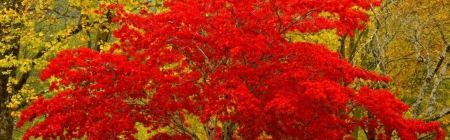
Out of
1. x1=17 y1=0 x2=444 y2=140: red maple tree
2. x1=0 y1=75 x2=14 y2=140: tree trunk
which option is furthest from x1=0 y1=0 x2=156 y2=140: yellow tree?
x1=17 y1=0 x2=444 y2=140: red maple tree

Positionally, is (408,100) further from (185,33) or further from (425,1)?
(185,33)

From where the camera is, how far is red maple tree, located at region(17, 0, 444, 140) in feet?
31.0

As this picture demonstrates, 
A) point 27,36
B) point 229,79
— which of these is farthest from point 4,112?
point 229,79

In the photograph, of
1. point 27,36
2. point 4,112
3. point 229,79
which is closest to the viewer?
point 229,79

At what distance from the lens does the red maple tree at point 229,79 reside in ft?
31.0

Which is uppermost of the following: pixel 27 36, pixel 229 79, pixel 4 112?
pixel 27 36

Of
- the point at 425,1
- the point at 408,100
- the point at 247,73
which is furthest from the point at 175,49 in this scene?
the point at 408,100

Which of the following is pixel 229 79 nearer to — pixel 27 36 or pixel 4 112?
pixel 27 36

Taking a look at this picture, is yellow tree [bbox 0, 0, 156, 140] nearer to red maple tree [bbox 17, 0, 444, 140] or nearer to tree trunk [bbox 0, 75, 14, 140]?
tree trunk [bbox 0, 75, 14, 140]

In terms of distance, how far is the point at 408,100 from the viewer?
86.7ft

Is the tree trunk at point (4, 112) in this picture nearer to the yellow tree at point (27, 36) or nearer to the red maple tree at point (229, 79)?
the yellow tree at point (27, 36)

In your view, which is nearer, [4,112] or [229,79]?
[229,79]

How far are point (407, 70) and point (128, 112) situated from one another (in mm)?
14930

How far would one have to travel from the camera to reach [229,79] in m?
9.55
